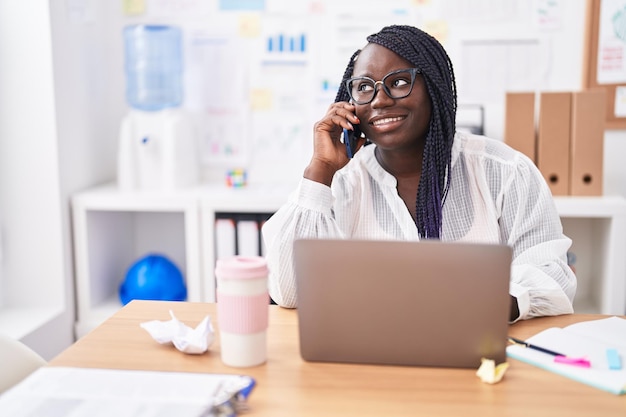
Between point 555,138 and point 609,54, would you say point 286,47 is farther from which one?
point 609,54

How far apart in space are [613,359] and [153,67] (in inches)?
92.5

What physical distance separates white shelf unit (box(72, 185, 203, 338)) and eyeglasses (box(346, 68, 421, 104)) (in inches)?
47.5

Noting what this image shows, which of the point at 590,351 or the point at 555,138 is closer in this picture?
the point at 590,351

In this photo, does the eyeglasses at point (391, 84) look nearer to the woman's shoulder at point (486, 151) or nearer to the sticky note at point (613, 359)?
the woman's shoulder at point (486, 151)

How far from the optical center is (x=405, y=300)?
3.42 feet

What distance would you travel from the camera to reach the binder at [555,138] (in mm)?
2525

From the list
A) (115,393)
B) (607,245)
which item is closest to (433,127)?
(115,393)

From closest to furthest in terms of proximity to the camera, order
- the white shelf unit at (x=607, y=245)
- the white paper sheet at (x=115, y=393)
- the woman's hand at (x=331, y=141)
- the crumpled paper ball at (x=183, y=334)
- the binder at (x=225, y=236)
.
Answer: the white paper sheet at (x=115, y=393), the crumpled paper ball at (x=183, y=334), the woman's hand at (x=331, y=141), the white shelf unit at (x=607, y=245), the binder at (x=225, y=236)

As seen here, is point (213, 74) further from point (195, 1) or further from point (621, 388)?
point (621, 388)

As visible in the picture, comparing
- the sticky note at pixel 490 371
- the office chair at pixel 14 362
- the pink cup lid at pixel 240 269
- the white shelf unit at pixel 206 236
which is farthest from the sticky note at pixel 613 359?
the white shelf unit at pixel 206 236

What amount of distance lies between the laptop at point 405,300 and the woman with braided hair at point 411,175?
47 centimetres

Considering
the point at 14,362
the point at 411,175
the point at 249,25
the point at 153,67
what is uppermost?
the point at 249,25

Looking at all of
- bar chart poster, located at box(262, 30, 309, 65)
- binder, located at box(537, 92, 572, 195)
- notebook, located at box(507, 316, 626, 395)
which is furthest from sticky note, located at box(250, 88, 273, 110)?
notebook, located at box(507, 316, 626, 395)

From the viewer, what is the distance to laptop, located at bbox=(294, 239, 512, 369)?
1.02 m
